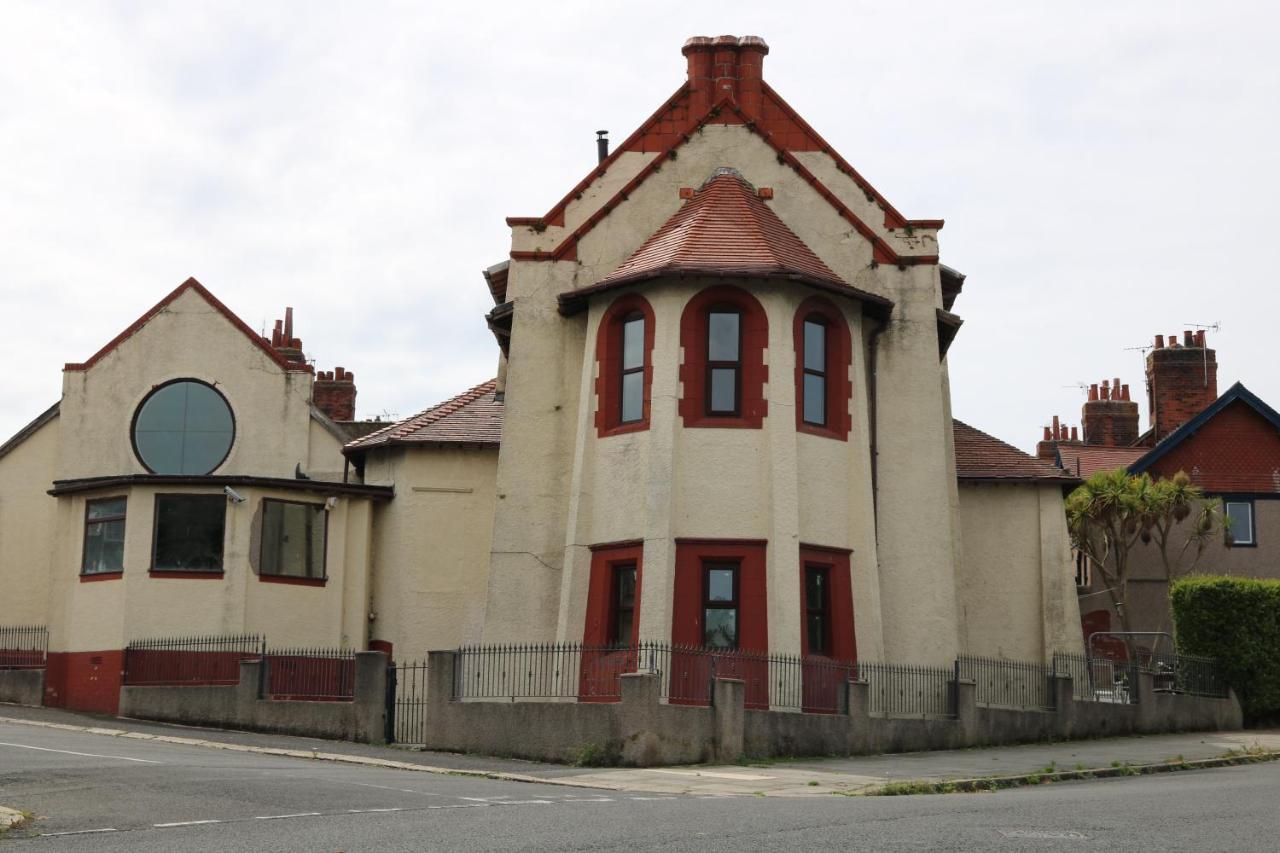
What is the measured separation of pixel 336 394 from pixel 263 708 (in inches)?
924

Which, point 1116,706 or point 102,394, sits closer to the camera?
point 1116,706

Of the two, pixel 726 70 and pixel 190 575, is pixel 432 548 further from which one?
pixel 726 70

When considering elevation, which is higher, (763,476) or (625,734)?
(763,476)

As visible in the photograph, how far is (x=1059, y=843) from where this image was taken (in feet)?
43.4

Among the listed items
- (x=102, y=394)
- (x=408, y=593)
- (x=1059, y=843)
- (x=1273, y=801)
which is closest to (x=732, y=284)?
(x=408, y=593)

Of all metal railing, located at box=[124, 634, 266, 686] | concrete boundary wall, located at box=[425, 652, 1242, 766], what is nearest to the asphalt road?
concrete boundary wall, located at box=[425, 652, 1242, 766]

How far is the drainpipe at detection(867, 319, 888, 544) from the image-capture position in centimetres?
3000

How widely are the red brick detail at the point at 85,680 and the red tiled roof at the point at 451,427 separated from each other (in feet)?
22.5

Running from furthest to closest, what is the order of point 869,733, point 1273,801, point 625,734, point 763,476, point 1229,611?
point 1229,611 < point 763,476 < point 869,733 < point 625,734 < point 1273,801

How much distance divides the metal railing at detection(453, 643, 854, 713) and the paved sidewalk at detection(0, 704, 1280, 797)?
133cm

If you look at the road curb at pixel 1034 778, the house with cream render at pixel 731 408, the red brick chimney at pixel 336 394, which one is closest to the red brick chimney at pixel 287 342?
the red brick chimney at pixel 336 394

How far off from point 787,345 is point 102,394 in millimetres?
20610

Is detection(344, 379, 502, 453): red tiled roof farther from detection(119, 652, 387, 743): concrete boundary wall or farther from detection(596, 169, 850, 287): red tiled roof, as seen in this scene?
detection(119, 652, 387, 743): concrete boundary wall

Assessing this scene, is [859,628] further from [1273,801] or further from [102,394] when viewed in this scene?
[102,394]
